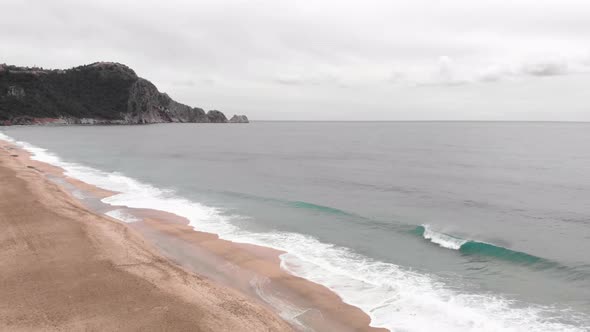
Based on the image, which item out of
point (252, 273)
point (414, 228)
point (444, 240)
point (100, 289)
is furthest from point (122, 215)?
point (444, 240)

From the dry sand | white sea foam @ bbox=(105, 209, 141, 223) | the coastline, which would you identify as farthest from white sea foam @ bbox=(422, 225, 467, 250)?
white sea foam @ bbox=(105, 209, 141, 223)

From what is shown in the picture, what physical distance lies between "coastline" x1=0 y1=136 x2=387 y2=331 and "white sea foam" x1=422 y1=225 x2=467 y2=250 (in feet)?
26.9

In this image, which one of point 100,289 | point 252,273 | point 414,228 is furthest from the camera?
point 414,228

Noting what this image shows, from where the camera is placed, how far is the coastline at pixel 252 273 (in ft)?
38.0

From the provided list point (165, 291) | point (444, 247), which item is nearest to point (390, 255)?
point (444, 247)

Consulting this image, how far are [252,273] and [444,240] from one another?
10334 millimetres

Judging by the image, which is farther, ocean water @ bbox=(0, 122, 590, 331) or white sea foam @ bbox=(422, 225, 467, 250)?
white sea foam @ bbox=(422, 225, 467, 250)

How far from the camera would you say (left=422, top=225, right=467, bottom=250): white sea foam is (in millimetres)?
19017

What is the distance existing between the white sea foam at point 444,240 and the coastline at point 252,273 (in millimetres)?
8188

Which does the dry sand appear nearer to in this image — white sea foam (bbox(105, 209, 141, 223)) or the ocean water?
the ocean water

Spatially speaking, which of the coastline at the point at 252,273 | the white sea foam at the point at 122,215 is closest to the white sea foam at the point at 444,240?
the coastline at the point at 252,273

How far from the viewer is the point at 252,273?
48.9ft

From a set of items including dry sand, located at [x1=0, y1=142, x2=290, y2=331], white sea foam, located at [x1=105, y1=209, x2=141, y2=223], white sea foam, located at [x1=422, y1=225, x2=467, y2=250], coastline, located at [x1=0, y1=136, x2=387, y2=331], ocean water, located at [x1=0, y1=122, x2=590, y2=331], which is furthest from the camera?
white sea foam, located at [x1=105, y1=209, x2=141, y2=223]

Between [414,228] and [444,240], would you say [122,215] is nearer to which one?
[414,228]
